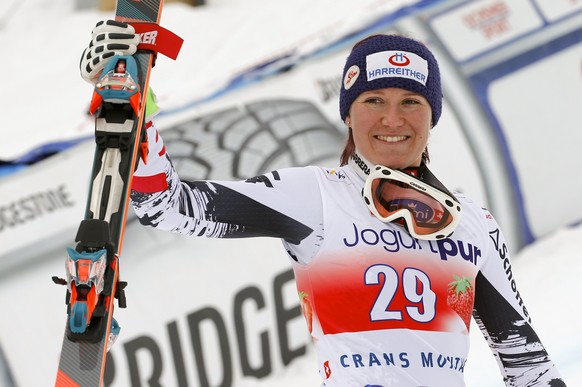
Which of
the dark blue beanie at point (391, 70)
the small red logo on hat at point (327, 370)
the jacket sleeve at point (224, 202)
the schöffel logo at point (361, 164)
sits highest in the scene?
the dark blue beanie at point (391, 70)

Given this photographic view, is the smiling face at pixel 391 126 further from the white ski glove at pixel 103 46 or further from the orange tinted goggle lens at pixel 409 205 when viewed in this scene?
the white ski glove at pixel 103 46

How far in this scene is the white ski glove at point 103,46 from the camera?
239cm

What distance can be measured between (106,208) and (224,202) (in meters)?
0.38

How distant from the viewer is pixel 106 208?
237cm

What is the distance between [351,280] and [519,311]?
56cm

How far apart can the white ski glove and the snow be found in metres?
3.11

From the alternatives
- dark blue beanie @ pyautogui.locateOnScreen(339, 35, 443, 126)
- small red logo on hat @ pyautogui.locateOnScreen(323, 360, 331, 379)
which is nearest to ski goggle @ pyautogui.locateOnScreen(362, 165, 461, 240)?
dark blue beanie @ pyautogui.locateOnScreen(339, 35, 443, 126)

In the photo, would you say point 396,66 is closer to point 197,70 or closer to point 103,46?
point 103,46

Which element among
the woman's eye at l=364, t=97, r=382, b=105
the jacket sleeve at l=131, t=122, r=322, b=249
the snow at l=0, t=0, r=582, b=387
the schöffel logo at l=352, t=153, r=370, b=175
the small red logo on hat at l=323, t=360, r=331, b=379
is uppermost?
the snow at l=0, t=0, r=582, b=387

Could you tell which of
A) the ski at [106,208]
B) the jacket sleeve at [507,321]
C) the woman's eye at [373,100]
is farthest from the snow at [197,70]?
the ski at [106,208]

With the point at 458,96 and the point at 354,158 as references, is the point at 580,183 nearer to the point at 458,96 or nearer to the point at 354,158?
the point at 458,96

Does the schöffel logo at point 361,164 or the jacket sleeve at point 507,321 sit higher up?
the schöffel logo at point 361,164

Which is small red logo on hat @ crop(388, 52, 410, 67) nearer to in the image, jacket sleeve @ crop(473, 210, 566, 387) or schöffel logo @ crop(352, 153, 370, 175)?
schöffel logo @ crop(352, 153, 370, 175)

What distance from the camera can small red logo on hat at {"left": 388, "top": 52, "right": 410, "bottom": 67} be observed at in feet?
9.25
